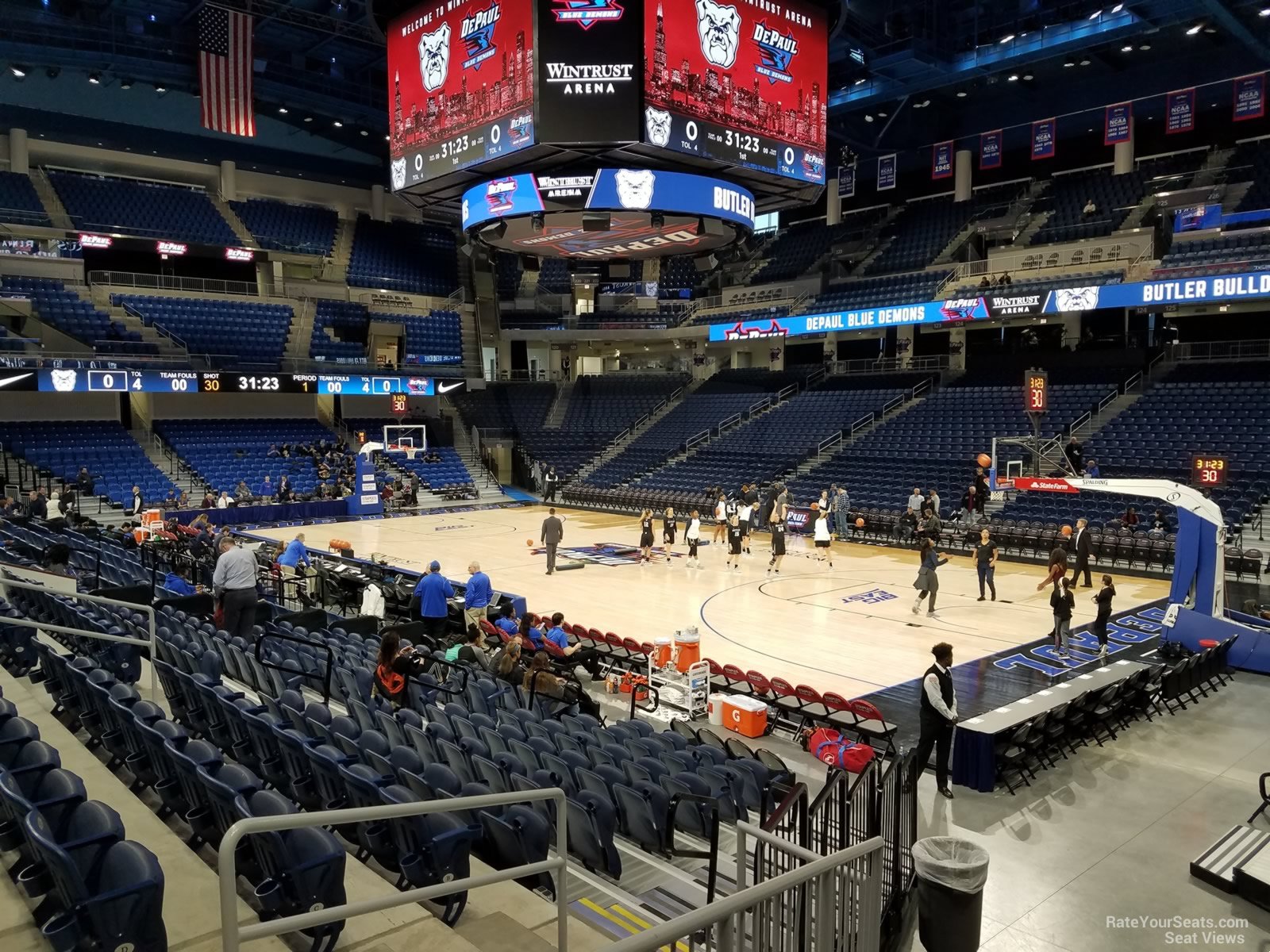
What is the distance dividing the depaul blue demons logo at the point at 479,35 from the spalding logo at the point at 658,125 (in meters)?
2.73

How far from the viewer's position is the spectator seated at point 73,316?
2845cm

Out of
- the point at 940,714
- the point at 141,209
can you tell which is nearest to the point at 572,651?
the point at 940,714

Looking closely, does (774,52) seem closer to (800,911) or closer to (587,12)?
(587,12)

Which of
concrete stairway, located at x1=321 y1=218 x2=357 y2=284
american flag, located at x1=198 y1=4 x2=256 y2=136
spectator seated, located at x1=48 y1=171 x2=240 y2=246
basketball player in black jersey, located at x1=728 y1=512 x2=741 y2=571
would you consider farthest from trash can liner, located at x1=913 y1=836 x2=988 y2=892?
concrete stairway, located at x1=321 y1=218 x2=357 y2=284

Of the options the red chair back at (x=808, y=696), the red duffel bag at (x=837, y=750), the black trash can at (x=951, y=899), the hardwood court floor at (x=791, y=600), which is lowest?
the hardwood court floor at (x=791, y=600)

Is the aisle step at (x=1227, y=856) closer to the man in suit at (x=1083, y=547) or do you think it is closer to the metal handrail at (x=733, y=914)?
the metal handrail at (x=733, y=914)

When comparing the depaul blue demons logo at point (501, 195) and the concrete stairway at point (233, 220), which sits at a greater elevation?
→ the concrete stairway at point (233, 220)

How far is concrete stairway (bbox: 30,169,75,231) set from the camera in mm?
31234

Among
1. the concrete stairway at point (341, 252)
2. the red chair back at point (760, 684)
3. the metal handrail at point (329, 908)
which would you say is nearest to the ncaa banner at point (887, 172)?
the concrete stairway at point (341, 252)

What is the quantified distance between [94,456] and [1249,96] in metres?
35.5

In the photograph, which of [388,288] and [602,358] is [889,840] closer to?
[388,288]

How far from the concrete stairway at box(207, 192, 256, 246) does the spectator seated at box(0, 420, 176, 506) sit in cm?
973

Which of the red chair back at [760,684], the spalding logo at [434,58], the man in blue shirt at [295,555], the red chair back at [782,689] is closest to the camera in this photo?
the red chair back at [782,689]

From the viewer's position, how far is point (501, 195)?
1472 cm
